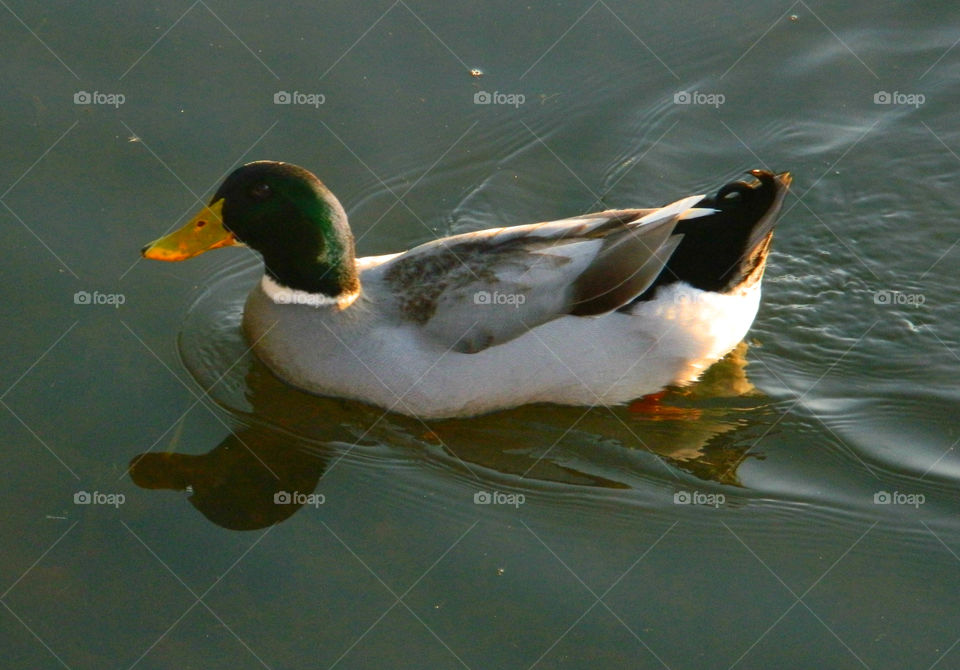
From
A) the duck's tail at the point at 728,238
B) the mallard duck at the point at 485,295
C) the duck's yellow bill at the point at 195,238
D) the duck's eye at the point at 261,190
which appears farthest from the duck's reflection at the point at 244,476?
the duck's tail at the point at 728,238

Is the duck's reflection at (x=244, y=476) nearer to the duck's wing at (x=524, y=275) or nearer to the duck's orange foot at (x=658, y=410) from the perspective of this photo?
the duck's wing at (x=524, y=275)

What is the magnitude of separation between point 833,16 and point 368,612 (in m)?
5.87

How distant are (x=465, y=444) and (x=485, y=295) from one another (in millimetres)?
817

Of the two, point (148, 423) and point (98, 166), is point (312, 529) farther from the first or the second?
point (98, 166)

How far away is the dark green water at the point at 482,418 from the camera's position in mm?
5691

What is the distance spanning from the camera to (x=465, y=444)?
262 inches

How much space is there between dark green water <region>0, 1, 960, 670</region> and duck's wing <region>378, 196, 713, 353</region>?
622 millimetres

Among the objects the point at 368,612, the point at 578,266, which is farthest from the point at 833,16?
the point at 368,612

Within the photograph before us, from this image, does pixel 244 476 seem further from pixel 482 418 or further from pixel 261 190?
pixel 261 190

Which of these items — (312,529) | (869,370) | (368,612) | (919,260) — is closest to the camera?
(368,612)

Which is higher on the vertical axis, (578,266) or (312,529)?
(578,266)

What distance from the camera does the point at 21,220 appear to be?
7.46m

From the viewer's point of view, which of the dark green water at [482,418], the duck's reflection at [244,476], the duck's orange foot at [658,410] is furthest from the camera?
the duck's orange foot at [658,410]

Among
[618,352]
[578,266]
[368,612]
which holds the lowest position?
[368,612]
